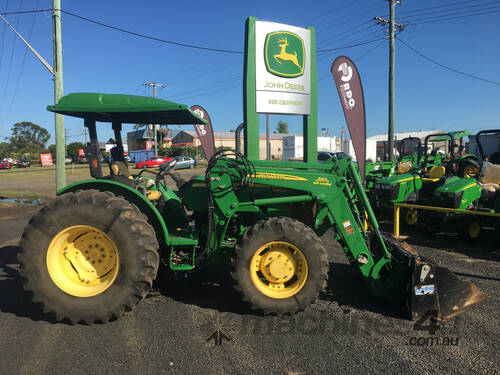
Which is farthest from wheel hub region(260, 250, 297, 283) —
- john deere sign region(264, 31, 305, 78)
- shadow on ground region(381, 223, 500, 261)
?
john deere sign region(264, 31, 305, 78)

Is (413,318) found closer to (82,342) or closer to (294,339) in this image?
(294,339)

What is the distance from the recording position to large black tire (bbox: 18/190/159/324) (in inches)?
127

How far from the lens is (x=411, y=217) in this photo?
25.0 ft

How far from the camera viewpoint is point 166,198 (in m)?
4.52

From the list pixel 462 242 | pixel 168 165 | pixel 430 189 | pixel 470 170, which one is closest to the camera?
pixel 168 165

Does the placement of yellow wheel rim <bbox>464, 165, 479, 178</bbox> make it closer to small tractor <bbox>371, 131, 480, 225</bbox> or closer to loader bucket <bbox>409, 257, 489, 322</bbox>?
small tractor <bbox>371, 131, 480, 225</bbox>

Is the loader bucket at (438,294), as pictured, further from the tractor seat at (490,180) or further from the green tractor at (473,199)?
the tractor seat at (490,180)

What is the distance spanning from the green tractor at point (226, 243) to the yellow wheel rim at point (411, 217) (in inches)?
162

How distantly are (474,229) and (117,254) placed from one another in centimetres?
603

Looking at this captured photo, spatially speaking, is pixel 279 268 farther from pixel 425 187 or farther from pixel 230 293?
pixel 425 187

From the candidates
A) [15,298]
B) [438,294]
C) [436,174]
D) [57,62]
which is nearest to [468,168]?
[436,174]

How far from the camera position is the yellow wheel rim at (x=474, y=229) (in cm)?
624

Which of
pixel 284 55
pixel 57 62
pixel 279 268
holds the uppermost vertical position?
pixel 57 62

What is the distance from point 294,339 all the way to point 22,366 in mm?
2155
